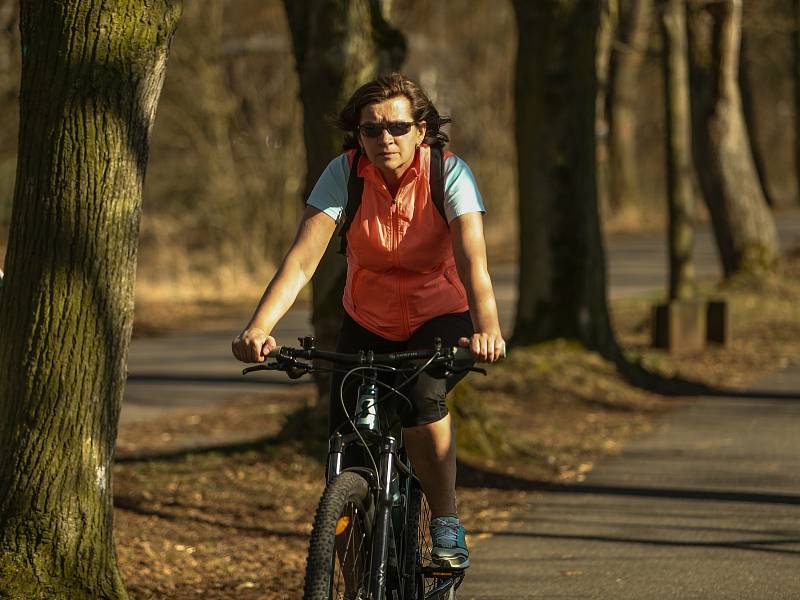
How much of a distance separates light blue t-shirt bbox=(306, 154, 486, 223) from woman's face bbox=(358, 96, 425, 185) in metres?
0.12

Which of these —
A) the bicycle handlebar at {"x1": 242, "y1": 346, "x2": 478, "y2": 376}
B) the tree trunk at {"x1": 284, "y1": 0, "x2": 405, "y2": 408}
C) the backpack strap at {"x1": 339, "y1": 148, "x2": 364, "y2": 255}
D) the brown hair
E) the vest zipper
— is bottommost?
the bicycle handlebar at {"x1": 242, "y1": 346, "x2": 478, "y2": 376}

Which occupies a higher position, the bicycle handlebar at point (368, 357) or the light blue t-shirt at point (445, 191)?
the light blue t-shirt at point (445, 191)

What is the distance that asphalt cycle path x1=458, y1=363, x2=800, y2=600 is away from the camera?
5742 millimetres

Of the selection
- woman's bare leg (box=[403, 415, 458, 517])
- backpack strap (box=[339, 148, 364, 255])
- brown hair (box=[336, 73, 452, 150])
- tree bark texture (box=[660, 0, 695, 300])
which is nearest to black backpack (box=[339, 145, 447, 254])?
backpack strap (box=[339, 148, 364, 255])

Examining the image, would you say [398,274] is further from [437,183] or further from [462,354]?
[462,354]

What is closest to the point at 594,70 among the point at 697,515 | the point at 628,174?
the point at 697,515

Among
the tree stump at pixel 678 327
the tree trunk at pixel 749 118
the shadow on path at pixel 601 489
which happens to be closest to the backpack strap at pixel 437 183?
the shadow on path at pixel 601 489

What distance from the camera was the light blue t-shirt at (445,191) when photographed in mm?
4414

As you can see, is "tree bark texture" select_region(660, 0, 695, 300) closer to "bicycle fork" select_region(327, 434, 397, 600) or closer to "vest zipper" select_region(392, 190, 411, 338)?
"vest zipper" select_region(392, 190, 411, 338)

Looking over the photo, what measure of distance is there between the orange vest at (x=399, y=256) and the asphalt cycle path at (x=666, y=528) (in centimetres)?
158

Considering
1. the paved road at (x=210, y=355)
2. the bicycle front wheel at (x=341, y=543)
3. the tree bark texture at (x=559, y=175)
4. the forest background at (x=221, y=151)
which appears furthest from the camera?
the forest background at (x=221, y=151)

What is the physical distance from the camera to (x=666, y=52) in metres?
14.8

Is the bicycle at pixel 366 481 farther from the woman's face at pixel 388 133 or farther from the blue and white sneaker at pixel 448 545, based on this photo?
the woman's face at pixel 388 133

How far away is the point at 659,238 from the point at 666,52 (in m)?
17.1
